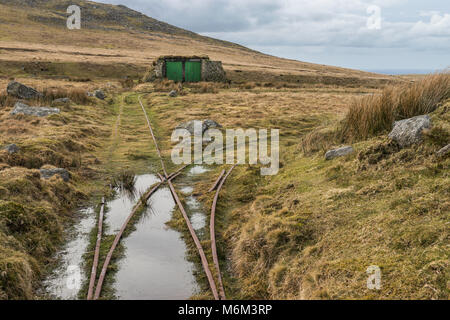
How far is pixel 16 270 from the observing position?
637 centimetres

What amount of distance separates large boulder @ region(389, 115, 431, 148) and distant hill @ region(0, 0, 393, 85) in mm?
51189

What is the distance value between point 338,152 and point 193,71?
38.8 m

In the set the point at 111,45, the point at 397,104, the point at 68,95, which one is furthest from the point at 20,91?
the point at 111,45

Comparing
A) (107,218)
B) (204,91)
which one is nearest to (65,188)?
(107,218)

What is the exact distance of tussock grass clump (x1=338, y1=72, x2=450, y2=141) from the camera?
1114 centimetres

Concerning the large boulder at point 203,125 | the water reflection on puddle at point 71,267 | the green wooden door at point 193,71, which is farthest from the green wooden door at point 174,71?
the water reflection on puddle at point 71,267

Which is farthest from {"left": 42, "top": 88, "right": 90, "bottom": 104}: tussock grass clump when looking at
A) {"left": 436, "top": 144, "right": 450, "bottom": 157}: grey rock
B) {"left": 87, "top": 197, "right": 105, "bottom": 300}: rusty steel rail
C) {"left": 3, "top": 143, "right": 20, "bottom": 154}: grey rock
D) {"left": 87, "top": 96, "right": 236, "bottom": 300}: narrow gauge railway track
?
{"left": 436, "top": 144, "right": 450, "bottom": 157}: grey rock

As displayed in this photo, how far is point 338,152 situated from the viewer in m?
11.2

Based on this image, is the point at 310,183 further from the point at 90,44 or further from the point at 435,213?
the point at 90,44

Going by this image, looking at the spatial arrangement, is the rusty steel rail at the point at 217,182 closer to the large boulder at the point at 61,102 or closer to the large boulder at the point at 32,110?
the large boulder at the point at 32,110

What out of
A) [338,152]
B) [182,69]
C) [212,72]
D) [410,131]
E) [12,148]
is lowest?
[12,148]

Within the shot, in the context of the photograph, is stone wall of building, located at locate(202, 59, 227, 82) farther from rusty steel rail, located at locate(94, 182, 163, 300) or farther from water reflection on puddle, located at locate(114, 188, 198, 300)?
water reflection on puddle, located at locate(114, 188, 198, 300)

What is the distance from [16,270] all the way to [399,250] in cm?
623

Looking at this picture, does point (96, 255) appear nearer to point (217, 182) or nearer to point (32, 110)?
point (217, 182)
